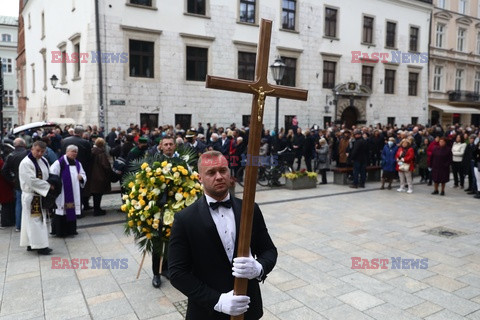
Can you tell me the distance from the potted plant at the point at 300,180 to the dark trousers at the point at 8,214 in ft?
25.8

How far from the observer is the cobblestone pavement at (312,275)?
470cm

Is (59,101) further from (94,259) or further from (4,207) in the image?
(94,259)

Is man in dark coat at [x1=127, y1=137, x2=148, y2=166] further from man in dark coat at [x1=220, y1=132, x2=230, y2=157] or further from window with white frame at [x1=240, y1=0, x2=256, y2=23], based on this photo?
window with white frame at [x1=240, y1=0, x2=256, y2=23]

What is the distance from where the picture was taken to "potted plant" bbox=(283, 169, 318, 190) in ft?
42.3

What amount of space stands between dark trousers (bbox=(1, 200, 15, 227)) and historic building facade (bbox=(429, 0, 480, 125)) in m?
32.8

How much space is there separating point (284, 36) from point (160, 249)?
806 inches

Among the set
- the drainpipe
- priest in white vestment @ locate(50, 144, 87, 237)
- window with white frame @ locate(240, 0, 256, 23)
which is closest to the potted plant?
priest in white vestment @ locate(50, 144, 87, 237)

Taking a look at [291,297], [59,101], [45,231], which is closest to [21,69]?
[59,101]

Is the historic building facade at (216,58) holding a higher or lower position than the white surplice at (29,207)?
higher

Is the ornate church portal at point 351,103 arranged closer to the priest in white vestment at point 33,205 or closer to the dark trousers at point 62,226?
the dark trousers at point 62,226

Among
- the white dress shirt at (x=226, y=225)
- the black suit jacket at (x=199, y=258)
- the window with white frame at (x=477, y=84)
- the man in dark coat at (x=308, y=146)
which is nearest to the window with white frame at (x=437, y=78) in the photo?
the window with white frame at (x=477, y=84)

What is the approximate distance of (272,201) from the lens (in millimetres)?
10922

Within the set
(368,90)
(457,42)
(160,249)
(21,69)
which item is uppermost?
(457,42)

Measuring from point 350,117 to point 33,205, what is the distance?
24.4 meters
